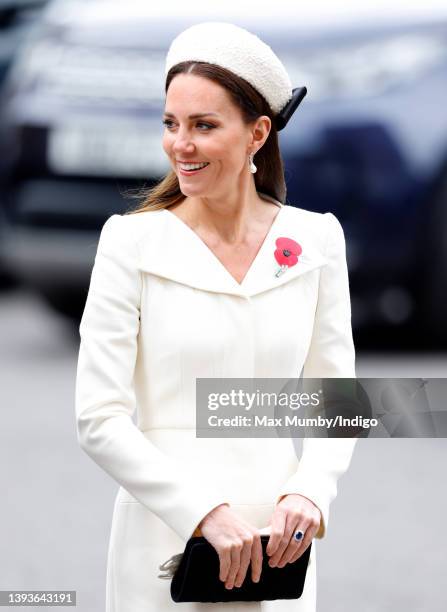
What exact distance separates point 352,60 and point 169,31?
849 mm

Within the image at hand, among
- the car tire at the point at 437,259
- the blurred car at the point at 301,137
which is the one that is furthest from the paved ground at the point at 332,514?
the blurred car at the point at 301,137

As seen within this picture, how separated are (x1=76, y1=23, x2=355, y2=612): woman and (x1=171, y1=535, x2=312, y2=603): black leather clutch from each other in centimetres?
2

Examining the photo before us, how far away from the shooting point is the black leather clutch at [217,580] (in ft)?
9.06

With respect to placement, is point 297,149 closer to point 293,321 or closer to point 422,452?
point 422,452

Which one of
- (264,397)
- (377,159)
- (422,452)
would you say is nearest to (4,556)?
(422,452)

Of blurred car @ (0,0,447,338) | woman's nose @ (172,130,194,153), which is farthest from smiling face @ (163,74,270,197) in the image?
blurred car @ (0,0,447,338)

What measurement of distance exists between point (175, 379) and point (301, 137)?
5.03 meters

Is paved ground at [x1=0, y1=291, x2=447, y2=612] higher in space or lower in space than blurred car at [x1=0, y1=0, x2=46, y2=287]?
lower

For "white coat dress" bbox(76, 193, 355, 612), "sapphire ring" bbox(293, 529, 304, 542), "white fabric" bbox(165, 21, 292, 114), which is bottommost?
"sapphire ring" bbox(293, 529, 304, 542)

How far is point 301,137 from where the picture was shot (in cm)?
784

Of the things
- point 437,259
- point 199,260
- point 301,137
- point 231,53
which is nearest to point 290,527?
point 199,260

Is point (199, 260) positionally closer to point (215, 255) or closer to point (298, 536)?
point (215, 255)

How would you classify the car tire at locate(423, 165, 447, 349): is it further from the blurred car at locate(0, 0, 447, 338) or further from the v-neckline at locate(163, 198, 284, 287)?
the v-neckline at locate(163, 198, 284, 287)

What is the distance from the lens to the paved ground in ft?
17.0
